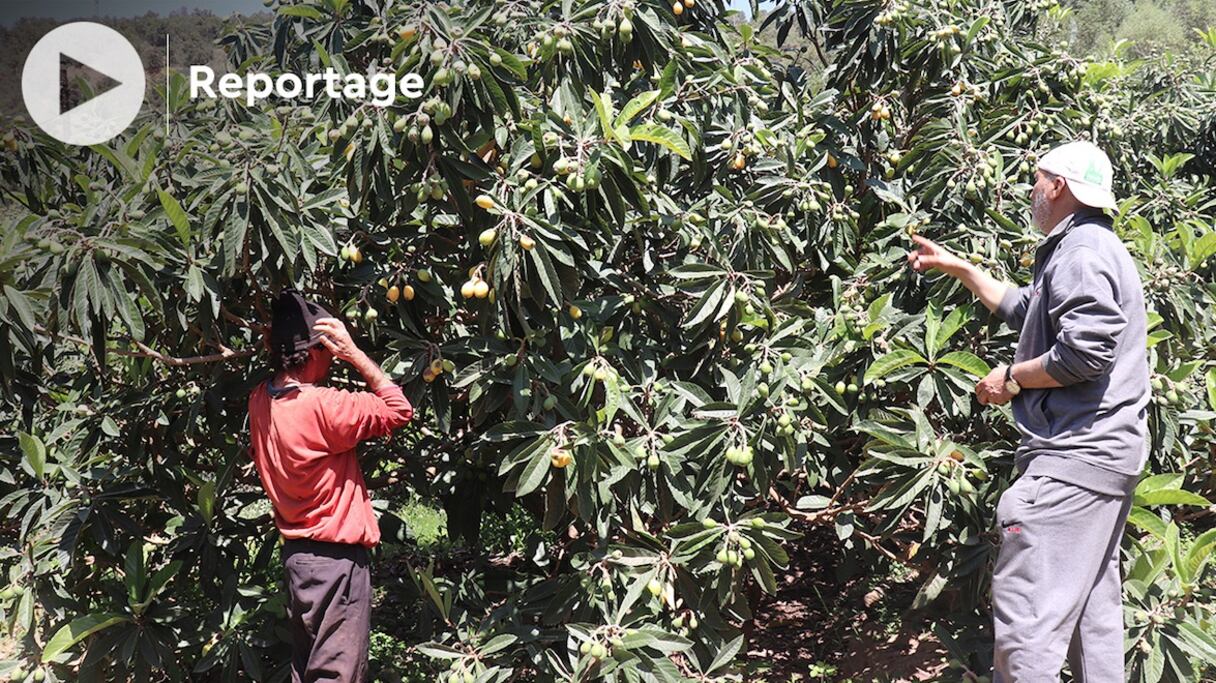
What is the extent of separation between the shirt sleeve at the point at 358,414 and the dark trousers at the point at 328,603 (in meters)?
0.30

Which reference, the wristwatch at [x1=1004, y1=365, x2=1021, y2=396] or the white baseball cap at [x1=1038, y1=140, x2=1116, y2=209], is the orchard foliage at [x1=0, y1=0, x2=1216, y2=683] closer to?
the wristwatch at [x1=1004, y1=365, x2=1021, y2=396]

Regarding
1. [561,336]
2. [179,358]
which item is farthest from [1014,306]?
[179,358]

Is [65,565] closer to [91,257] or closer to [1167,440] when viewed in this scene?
[91,257]

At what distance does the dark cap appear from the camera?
2.76 m

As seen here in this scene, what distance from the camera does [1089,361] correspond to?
2.42 m

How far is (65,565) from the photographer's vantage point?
2.94m

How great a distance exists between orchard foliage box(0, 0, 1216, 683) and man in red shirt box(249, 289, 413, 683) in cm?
16

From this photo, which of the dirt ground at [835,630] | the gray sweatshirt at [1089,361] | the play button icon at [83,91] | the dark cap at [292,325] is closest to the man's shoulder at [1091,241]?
the gray sweatshirt at [1089,361]

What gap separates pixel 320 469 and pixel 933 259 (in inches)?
71.9

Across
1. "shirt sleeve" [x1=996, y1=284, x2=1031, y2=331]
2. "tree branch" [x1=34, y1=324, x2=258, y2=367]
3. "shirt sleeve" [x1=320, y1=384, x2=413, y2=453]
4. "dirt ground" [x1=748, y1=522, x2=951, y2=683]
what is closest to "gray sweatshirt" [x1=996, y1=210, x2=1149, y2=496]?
"shirt sleeve" [x1=996, y1=284, x2=1031, y2=331]

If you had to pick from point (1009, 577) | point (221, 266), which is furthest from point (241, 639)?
point (1009, 577)

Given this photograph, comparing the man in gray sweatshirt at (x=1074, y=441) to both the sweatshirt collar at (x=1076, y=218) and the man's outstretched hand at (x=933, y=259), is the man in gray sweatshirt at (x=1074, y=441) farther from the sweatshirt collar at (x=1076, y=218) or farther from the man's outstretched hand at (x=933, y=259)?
the man's outstretched hand at (x=933, y=259)

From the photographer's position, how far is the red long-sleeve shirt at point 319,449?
2682mm

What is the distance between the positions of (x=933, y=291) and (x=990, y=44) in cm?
136
